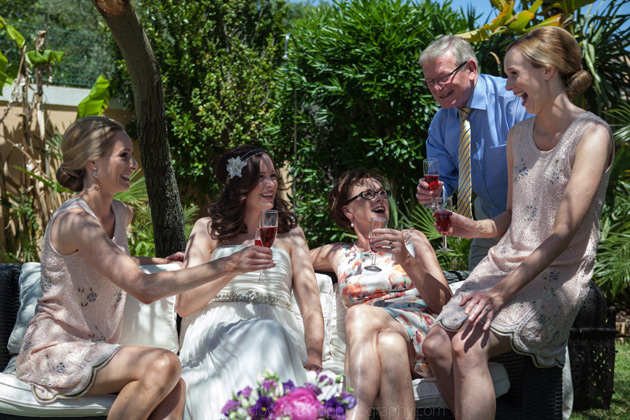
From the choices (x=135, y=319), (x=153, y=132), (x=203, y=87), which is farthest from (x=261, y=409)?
(x=203, y=87)

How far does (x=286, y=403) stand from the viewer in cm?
201

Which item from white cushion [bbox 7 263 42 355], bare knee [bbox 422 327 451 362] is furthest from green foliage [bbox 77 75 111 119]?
bare knee [bbox 422 327 451 362]

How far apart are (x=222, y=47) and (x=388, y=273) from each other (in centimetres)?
929

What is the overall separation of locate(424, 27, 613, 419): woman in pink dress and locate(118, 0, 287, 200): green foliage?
27.1 ft

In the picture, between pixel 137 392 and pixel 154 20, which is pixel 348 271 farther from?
pixel 154 20

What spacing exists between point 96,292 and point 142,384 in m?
0.63

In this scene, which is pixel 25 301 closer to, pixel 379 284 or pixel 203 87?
pixel 379 284

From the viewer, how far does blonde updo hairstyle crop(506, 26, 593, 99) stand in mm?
3207

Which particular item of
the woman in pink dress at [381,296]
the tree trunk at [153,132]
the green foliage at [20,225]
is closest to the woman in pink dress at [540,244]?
the woman in pink dress at [381,296]

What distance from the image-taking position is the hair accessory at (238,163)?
4.15 meters

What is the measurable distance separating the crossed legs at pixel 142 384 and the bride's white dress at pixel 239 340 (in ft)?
0.57

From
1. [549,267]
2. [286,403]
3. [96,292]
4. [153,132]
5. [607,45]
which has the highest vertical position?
[607,45]

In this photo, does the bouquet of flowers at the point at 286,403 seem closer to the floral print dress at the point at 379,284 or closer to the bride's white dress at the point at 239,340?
the bride's white dress at the point at 239,340

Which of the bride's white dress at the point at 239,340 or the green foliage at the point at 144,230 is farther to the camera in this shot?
the green foliage at the point at 144,230
